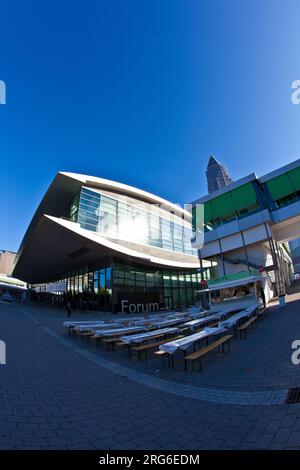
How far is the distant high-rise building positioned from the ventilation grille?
16823 centimetres

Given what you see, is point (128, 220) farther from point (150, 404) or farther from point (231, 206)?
point (150, 404)

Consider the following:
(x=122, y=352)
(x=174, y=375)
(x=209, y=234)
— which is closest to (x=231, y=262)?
(x=209, y=234)

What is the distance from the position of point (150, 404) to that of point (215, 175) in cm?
17924

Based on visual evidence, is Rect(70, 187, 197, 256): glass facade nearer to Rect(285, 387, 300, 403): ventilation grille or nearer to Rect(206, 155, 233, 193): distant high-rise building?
Rect(285, 387, 300, 403): ventilation grille

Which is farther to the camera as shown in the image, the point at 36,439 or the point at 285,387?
the point at 285,387

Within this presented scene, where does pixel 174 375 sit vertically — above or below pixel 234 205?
below

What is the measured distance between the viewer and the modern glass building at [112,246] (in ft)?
86.1

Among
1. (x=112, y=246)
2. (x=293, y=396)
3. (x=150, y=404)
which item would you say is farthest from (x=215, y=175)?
(x=150, y=404)

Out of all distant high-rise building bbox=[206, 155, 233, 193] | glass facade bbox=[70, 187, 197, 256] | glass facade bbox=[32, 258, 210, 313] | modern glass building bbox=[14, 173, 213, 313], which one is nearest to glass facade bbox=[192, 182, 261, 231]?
modern glass building bbox=[14, 173, 213, 313]
